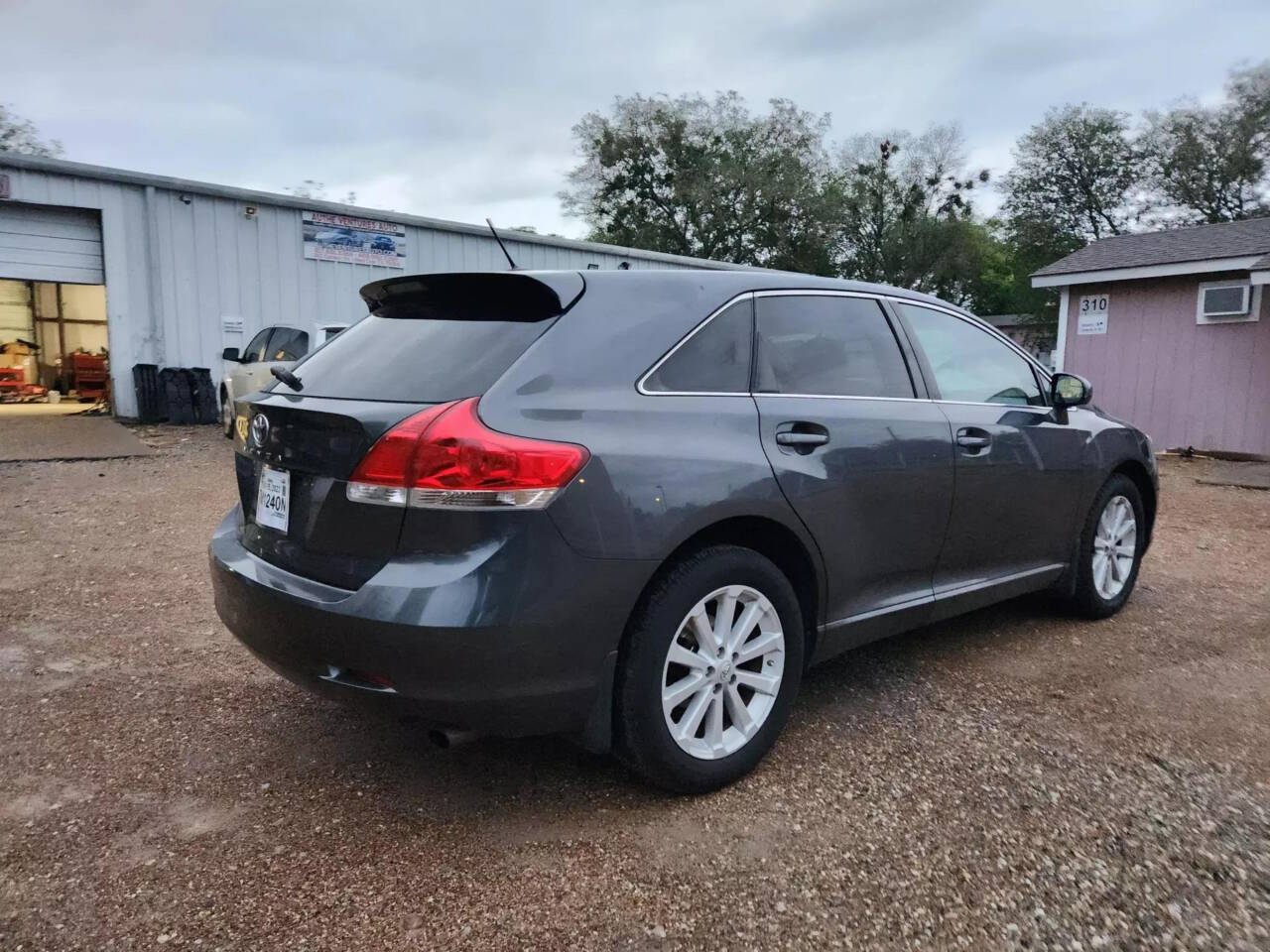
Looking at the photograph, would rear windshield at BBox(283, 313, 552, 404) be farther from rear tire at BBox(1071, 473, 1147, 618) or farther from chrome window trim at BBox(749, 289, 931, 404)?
rear tire at BBox(1071, 473, 1147, 618)

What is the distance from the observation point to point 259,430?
2.78 meters

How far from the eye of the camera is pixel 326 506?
2.44 m

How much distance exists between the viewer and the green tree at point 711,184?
107 feet

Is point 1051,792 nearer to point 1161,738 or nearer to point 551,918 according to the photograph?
point 1161,738

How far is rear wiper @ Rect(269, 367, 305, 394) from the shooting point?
2.81 metres

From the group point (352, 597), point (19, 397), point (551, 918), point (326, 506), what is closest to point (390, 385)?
point (326, 506)

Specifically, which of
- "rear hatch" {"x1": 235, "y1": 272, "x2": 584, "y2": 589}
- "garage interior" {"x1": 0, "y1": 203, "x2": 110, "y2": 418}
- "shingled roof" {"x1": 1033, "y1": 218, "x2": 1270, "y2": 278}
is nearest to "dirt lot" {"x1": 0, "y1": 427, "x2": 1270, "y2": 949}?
"rear hatch" {"x1": 235, "y1": 272, "x2": 584, "y2": 589}

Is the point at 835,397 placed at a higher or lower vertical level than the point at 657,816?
higher

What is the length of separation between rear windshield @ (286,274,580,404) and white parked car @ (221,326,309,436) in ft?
29.1

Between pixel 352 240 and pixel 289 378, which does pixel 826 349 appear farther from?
pixel 352 240

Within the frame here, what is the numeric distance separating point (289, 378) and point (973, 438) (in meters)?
2.51

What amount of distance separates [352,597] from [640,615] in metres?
0.76

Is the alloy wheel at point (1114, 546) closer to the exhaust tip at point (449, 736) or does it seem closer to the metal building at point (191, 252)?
the exhaust tip at point (449, 736)

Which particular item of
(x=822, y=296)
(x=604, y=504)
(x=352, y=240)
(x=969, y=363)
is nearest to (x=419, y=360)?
(x=604, y=504)
